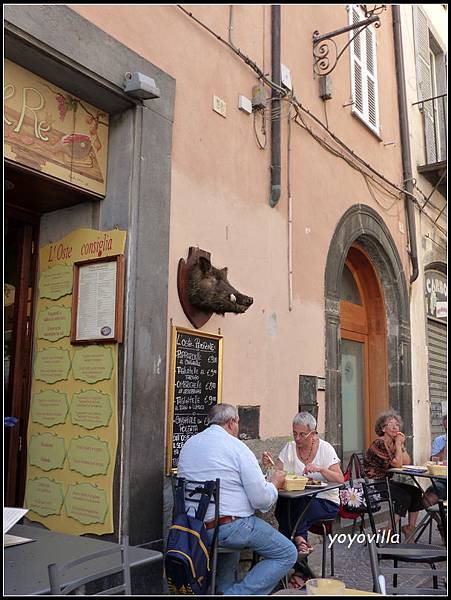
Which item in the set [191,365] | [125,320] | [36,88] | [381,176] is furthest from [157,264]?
[381,176]

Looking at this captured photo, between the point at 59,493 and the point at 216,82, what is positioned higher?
the point at 216,82

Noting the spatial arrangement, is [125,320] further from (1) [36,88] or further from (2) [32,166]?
(1) [36,88]

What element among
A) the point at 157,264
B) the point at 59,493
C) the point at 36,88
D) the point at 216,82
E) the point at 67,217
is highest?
the point at 216,82

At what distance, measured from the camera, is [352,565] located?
563cm

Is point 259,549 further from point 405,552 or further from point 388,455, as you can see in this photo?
point 388,455

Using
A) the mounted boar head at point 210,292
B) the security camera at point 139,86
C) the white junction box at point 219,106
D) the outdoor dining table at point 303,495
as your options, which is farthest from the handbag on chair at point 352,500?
the security camera at point 139,86

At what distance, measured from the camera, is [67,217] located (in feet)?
15.1

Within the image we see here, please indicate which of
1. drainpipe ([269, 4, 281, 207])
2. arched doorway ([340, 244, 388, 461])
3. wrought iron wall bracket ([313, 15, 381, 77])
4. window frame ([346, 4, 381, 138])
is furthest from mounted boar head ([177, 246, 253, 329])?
window frame ([346, 4, 381, 138])

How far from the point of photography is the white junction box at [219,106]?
5380mm

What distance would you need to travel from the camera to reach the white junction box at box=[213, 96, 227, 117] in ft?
17.6

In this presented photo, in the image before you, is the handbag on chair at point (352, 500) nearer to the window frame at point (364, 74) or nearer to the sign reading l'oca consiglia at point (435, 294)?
the window frame at point (364, 74)

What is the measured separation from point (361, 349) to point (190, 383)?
4670 millimetres

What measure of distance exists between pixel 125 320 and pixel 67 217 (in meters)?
0.94

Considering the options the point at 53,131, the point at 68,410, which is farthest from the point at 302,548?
the point at 53,131
